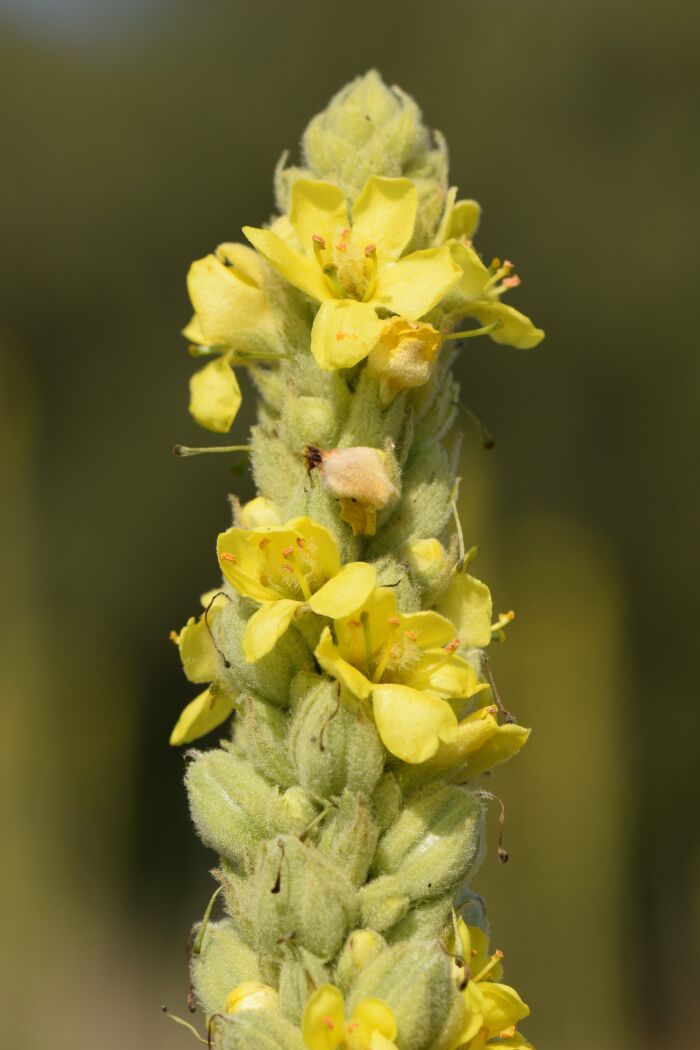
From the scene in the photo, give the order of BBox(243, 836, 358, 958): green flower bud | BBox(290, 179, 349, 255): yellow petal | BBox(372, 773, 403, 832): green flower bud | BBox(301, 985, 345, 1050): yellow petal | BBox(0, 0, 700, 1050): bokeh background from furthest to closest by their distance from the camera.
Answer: BBox(0, 0, 700, 1050): bokeh background
BBox(290, 179, 349, 255): yellow petal
BBox(372, 773, 403, 832): green flower bud
BBox(243, 836, 358, 958): green flower bud
BBox(301, 985, 345, 1050): yellow petal

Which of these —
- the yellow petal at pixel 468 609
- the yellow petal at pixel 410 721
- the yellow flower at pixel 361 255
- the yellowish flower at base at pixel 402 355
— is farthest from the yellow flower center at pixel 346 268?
the yellow petal at pixel 410 721

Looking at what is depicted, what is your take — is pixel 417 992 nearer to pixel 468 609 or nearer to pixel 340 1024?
pixel 340 1024

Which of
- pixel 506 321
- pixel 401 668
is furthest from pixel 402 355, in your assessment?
pixel 401 668

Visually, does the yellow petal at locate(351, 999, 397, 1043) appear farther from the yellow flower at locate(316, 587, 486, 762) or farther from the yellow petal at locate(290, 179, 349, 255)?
the yellow petal at locate(290, 179, 349, 255)

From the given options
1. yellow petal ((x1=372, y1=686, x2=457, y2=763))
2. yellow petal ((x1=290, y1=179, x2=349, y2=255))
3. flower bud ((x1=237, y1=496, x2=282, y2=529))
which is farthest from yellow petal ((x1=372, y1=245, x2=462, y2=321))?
yellow petal ((x1=372, y1=686, x2=457, y2=763))

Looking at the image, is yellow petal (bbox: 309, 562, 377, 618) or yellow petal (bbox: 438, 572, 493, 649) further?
yellow petal (bbox: 438, 572, 493, 649)

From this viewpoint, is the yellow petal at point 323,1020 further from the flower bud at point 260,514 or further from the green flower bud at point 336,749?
the flower bud at point 260,514
